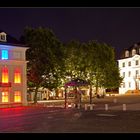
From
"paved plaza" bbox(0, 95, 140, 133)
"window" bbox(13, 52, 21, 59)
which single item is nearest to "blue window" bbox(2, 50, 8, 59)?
"window" bbox(13, 52, 21, 59)

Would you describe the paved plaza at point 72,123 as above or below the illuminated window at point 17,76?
below

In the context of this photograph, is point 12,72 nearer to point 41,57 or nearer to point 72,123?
point 41,57

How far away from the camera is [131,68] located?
114875 mm

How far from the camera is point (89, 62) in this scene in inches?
3580

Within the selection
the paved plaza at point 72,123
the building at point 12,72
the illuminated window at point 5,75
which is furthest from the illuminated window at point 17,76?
the paved plaza at point 72,123

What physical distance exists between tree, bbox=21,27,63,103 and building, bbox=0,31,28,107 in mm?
5381

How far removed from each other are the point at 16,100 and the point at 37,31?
1416cm

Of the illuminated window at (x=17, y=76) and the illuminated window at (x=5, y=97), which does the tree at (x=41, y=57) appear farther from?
the illuminated window at (x=5, y=97)

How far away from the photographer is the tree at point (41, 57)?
65.6 metres

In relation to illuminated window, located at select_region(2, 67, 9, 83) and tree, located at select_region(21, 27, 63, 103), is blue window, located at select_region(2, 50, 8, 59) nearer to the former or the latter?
illuminated window, located at select_region(2, 67, 9, 83)

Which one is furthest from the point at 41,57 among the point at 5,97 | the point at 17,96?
the point at 5,97

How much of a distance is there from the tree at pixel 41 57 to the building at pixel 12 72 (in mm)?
5381

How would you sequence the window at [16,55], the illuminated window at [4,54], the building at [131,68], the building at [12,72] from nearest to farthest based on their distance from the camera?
the illuminated window at [4,54] < the building at [12,72] < the window at [16,55] < the building at [131,68]

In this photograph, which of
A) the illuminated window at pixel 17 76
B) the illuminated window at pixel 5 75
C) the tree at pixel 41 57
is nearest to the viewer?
the illuminated window at pixel 5 75
